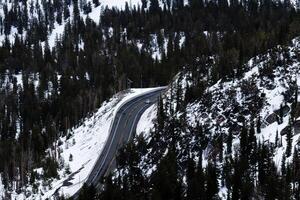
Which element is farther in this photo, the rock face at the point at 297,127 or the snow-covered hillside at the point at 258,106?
the snow-covered hillside at the point at 258,106

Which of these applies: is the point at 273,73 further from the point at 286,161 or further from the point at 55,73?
the point at 55,73

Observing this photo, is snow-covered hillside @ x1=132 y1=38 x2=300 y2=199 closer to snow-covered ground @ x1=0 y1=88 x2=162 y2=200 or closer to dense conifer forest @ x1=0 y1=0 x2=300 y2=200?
dense conifer forest @ x1=0 y1=0 x2=300 y2=200

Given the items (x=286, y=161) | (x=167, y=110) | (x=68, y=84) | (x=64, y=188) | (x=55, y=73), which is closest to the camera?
(x=286, y=161)

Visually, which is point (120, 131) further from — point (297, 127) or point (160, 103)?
point (297, 127)

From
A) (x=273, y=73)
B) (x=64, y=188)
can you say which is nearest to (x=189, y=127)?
(x=273, y=73)

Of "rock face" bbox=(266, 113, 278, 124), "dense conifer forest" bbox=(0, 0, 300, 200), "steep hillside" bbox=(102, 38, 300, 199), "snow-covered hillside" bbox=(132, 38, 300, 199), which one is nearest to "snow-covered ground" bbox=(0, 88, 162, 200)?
"dense conifer forest" bbox=(0, 0, 300, 200)

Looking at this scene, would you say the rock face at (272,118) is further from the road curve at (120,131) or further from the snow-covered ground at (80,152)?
the snow-covered ground at (80,152)

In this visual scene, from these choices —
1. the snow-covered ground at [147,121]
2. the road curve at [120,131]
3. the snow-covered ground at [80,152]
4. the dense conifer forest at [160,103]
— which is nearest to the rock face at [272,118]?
the dense conifer forest at [160,103]
